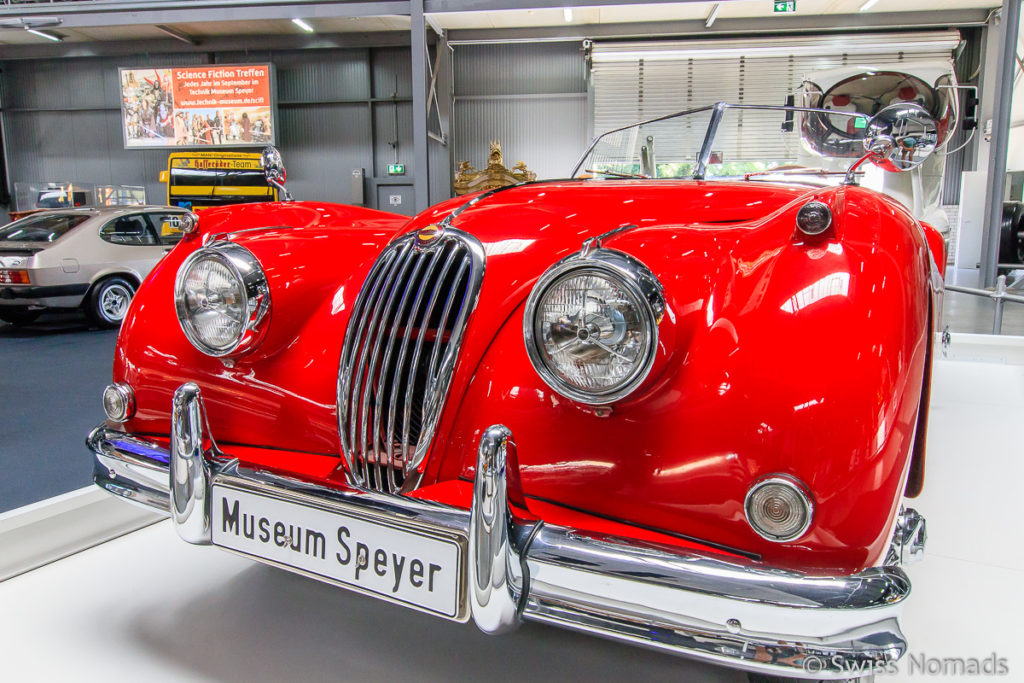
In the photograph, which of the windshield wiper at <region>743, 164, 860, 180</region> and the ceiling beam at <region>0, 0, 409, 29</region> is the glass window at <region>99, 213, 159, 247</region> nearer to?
the ceiling beam at <region>0, 0, 409, 29</region>

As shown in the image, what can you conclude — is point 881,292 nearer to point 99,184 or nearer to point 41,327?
point 41,327

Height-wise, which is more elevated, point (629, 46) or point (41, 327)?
point (629, 46)

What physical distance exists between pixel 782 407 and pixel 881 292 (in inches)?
9.6

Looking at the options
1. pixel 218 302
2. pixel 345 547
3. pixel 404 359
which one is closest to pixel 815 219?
pixel 404 359

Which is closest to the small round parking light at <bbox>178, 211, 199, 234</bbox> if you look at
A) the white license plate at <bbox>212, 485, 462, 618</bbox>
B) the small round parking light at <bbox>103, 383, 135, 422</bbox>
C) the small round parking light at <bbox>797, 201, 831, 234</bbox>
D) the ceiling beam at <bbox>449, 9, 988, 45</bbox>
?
the small round parking light at <bbox>103, 383, 135, 422</bbox>

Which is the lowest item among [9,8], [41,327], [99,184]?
[41,327]

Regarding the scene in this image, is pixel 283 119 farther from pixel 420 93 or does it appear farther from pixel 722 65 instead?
pixel 722 65

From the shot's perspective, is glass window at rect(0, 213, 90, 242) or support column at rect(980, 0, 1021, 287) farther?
support column at rect(980, 0, 1021, 287)

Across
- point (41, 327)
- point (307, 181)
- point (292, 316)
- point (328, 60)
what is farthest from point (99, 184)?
point (292, 316)

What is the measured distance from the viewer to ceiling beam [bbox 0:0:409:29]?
7.21m

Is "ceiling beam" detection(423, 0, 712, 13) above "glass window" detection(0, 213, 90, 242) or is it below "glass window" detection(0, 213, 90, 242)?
above

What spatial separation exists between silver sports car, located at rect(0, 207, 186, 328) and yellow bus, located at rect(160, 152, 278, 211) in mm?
4255

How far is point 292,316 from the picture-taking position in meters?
1.52

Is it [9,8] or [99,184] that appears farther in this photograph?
[99,184]
